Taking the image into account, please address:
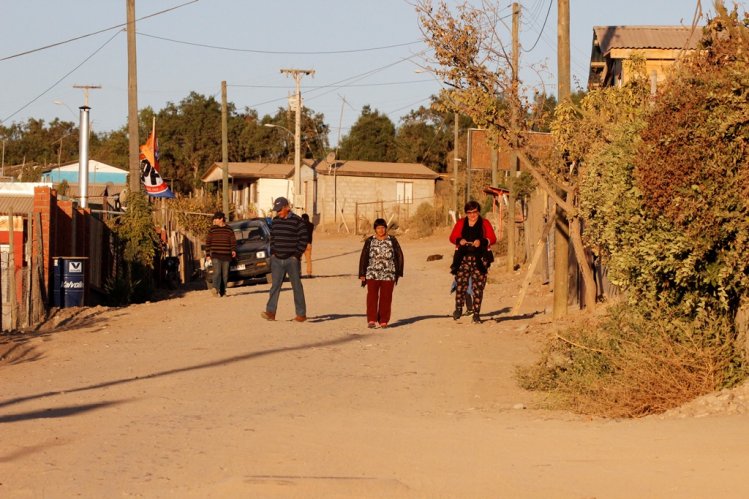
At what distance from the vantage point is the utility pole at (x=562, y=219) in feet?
55.4

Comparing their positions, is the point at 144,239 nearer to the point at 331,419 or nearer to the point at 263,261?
the point at 263,261

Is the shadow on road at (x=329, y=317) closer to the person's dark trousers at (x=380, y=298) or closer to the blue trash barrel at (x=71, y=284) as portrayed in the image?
the person's dark trousers at (x=380, y=298)

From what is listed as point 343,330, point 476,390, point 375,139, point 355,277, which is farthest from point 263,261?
point 375,139

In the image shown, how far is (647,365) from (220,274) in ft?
49.0

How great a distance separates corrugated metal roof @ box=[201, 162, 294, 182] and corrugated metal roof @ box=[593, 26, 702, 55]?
38.1 m

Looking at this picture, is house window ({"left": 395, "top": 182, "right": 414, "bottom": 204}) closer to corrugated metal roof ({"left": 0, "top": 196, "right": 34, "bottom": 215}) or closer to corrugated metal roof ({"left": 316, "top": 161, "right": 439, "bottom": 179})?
corrugated metal roof ({"left": 316, "top": 161, "right": 439, "bottom": 179})

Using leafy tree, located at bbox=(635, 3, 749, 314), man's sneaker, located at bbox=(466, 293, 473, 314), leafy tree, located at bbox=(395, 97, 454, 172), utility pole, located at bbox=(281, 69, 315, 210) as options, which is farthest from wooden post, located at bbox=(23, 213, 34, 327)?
leafy tree, located at bbox=(395, 97, 454, 172)

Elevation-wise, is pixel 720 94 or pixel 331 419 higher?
pixel 720 94

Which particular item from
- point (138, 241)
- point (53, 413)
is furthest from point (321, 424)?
point (138, 241)

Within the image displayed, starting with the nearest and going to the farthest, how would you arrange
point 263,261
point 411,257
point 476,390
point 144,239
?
point 476,390 → point 144,239 → point 263,261 → point 411,257

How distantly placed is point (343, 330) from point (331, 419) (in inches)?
283

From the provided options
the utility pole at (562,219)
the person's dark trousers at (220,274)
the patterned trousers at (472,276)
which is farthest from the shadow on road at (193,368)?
the person's dark trousers at (220,274)

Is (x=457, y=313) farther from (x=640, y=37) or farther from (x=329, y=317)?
(x=640, y=37)

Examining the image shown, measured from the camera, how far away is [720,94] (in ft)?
30.2
